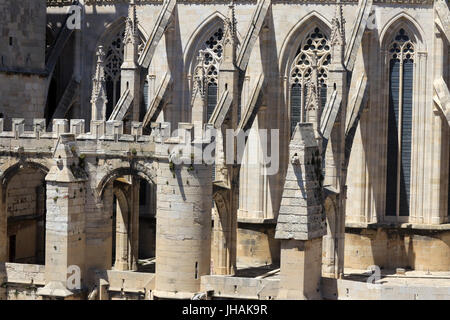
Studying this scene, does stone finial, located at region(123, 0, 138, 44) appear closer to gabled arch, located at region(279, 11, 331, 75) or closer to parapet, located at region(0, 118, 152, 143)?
parapet, located at region(0, 118, 152, 143)

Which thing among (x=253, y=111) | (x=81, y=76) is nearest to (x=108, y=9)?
(x=81, y=76)

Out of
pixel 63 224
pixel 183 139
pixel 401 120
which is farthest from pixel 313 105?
pixel 63 224

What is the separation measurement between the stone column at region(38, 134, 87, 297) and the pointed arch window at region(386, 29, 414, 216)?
12.7 m

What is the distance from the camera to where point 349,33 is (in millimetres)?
57656

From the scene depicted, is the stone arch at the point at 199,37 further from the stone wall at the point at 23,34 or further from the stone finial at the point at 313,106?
the stone finial at the point at 313,106

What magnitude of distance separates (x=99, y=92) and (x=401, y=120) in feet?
37.0

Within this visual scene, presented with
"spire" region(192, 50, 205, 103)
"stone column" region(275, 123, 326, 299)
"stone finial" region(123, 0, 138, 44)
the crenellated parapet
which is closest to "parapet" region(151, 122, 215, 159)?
the crenellated parapet

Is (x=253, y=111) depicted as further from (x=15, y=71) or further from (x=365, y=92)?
(x=15, y=71)

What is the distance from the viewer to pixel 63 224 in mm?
50750

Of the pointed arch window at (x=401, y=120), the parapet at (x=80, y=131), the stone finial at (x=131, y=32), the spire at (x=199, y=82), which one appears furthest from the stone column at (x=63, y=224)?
the pointed arch window at (x=401, y=120)

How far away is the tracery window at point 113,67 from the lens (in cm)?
6206

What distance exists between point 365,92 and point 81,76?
477 inches

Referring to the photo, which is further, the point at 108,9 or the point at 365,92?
the point at 108,9

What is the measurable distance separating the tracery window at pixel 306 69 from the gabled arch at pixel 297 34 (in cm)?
17
